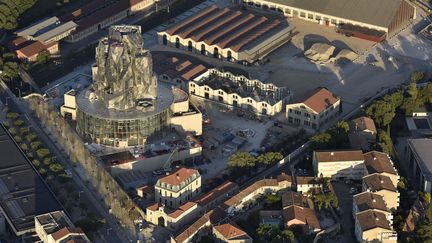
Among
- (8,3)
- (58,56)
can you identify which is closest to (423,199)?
(58,56)

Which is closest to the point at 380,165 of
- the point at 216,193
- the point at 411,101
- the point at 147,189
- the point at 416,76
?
the point at 216,193

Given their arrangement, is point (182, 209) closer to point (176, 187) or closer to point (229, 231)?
point (176, 187)

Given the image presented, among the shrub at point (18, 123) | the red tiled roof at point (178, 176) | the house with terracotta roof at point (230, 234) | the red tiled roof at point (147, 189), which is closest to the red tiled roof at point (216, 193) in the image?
the red tiled roof at point (178, 176)

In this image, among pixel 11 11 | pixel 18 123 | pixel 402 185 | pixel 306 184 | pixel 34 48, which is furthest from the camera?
pixel 11 11

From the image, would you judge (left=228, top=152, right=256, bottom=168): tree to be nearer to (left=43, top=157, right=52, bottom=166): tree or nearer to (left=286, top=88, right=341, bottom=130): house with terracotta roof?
(left=286, top=88, right=341, bottom=130): house with terracotta roof

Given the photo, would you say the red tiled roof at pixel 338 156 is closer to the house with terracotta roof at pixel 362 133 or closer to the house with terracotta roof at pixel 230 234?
the house with terracotta roof at pixel 362 133

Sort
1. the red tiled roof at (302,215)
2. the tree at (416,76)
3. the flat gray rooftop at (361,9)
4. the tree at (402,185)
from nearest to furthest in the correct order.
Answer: the red tiled roof at (302,215) → the tree at (402,185) → the tree at (416,76) → the flat gray rooftop at (361,9)

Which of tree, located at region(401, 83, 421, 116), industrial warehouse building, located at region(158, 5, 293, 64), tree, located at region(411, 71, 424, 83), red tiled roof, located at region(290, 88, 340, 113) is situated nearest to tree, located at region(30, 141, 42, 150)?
red tiled roof, located at region(290, 88, 340, 113)
